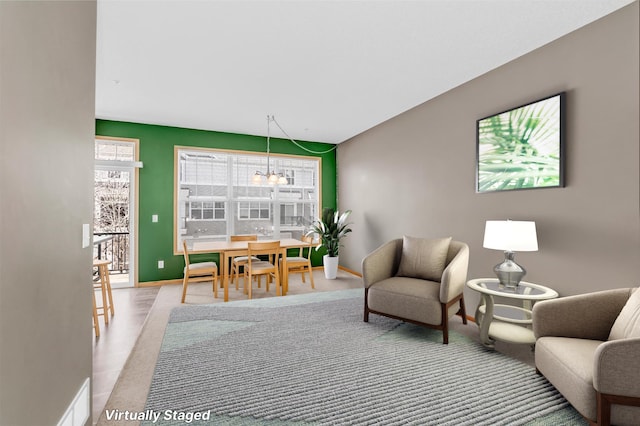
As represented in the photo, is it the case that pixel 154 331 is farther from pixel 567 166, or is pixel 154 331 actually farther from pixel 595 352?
pixel 567 166

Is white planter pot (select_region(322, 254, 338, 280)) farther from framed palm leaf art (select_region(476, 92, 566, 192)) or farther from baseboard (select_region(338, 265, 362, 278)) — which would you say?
framed palm leaf art (select_region(476, 92, 566, 192))

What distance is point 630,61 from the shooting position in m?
1.99

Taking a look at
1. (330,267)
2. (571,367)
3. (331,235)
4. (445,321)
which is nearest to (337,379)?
(445,321)

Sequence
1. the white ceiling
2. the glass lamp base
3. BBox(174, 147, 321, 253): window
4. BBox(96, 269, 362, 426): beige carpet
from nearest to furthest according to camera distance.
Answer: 1. BBox(96, 269, 362, 426): beige carpet
2. the white ceiling
3. the glass lamp base
4. BBox(174, 147, 321, 253): window

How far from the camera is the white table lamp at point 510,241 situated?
7.41 feet

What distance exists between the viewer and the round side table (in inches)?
89.2

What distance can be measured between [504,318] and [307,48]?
286 cm

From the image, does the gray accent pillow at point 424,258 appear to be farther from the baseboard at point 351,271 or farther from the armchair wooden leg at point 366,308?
the baseboard at point 351,271

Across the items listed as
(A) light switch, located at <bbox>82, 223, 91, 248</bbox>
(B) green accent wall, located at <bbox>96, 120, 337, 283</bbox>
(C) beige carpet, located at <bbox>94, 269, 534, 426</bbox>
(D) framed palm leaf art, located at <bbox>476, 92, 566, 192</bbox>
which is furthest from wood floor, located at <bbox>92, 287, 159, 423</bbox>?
(D) framed palm leaf art, located at <bbox>476, 92, 566, 192</bbox>

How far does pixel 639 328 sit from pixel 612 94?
1.60 m

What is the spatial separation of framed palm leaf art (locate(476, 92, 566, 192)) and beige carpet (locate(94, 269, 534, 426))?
4.65ft

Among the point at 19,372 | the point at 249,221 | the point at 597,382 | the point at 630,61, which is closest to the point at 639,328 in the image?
the point at 597,382

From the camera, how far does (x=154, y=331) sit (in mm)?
2824

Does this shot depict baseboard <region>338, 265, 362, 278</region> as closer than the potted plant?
No
